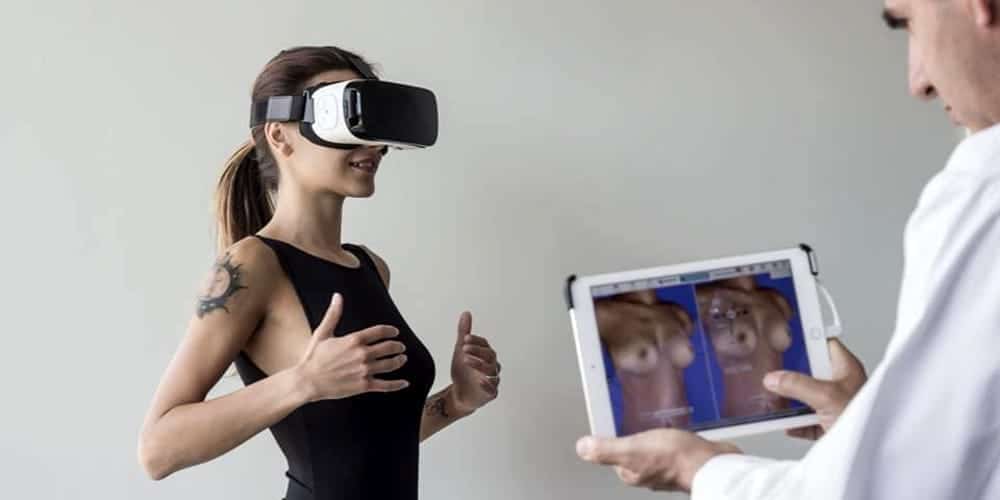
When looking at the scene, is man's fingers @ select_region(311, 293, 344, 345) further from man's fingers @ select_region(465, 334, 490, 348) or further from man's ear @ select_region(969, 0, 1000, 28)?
man's ear @ select_region(969, 0, 1000, 28)

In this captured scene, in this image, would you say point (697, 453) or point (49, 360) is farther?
point (49, 360)

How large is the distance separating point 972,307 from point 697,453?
0.30 metres

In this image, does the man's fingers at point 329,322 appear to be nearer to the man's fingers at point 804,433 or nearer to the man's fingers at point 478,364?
the man's fingers at point 478,364

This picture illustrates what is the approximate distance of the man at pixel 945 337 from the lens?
28.0 inches

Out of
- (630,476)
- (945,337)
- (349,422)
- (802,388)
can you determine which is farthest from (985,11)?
(349,422)

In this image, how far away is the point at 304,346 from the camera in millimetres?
1386

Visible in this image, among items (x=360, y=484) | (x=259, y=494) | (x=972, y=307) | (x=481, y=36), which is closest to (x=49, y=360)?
(x=259, y=494)

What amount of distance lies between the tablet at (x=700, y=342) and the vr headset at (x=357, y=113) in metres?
0.44

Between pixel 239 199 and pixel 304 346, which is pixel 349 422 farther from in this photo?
pixel 239 199

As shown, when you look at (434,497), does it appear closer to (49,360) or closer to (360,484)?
(360,484)

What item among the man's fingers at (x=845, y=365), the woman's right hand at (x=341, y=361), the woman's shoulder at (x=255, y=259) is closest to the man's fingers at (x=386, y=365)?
the woman's right hand at (x=341, y=361)

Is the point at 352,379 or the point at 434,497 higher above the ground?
the point at 352,379

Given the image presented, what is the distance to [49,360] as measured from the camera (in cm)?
165

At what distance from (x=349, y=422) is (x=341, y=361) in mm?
138
